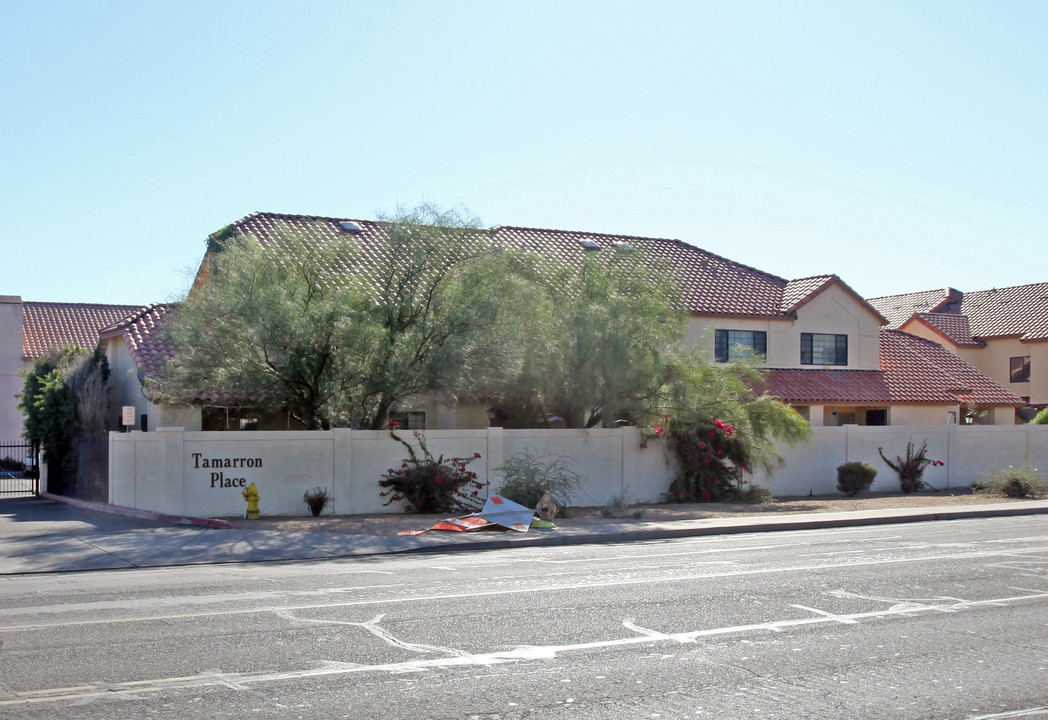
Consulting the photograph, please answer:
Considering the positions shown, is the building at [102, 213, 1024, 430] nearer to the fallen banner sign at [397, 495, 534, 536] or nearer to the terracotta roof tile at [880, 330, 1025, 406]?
the terracotta roof tile at [880, 330, 1025, 406]

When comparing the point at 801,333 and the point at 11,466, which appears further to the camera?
the point at 11,466

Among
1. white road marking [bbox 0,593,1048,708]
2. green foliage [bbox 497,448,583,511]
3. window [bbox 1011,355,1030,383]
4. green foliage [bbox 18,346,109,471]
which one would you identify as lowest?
white road marking [bbox 0,593,1048,708]

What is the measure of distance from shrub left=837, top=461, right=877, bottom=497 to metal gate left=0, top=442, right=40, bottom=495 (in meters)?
23.8

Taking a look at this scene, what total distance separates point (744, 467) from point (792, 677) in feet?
60.4

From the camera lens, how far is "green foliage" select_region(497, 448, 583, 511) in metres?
22.0

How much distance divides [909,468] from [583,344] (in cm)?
1195

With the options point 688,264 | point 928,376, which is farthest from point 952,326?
point 688,264

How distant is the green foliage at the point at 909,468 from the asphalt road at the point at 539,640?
16.2 m

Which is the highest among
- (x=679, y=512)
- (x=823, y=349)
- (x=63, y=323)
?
(x=63, y=323)

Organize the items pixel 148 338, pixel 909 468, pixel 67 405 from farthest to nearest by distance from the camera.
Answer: pixel 909 468 → pixel 67 405 → pixel 148 338

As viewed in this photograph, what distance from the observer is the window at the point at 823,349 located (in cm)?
3809

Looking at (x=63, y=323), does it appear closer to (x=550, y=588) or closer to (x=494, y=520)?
(x=494, y=520)

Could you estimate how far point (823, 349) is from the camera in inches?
1511

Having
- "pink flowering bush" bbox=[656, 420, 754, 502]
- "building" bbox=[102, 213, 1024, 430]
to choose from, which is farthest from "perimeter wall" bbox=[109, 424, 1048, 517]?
"building" bbox=[102, 213, 1024, 430]
